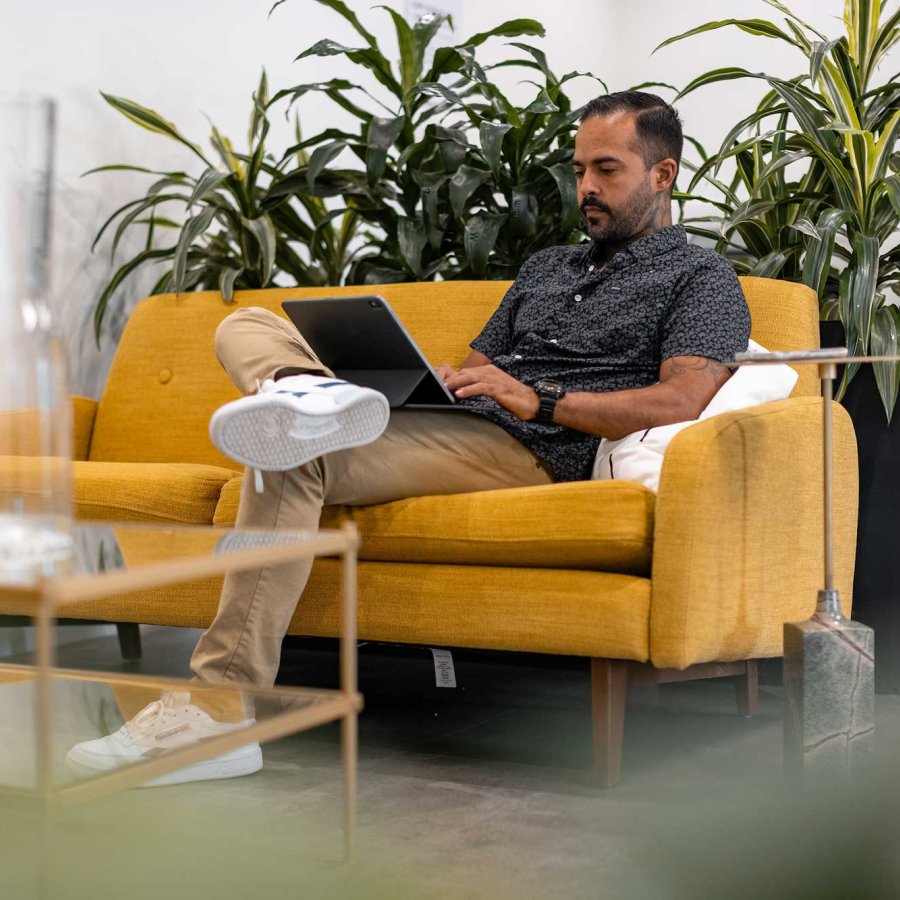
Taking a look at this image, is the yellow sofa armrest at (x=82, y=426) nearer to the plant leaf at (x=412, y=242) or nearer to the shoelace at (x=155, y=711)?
the plant leaf at (x=412, y=242)

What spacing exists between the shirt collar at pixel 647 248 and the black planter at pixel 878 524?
1.55 ft

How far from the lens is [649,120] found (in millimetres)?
2375

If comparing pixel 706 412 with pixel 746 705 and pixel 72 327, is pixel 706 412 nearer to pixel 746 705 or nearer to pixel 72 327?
pixel 746 705

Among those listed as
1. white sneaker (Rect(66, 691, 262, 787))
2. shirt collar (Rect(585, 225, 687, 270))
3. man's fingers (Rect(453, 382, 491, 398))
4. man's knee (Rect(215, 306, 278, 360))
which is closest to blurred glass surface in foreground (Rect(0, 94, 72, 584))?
white sneaker (Rect(66, 691, 262, 787))

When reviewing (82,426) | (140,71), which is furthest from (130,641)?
(140,71)

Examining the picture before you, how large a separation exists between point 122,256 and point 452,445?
1.60 meters

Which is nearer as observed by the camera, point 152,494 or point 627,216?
point 152,494

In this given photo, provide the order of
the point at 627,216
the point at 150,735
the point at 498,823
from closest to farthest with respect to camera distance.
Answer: the point at 150,735
the point at 498,823
the point at 627,216

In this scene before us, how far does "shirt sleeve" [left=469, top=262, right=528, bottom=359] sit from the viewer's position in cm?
248

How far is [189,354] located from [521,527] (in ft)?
4.15

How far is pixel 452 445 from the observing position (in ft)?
6.89

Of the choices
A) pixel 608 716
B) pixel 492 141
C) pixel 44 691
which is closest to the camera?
pixel 44 691

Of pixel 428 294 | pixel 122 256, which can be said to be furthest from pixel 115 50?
pixel 428 294

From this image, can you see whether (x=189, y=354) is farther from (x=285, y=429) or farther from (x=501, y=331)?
(x=285, y=429)
